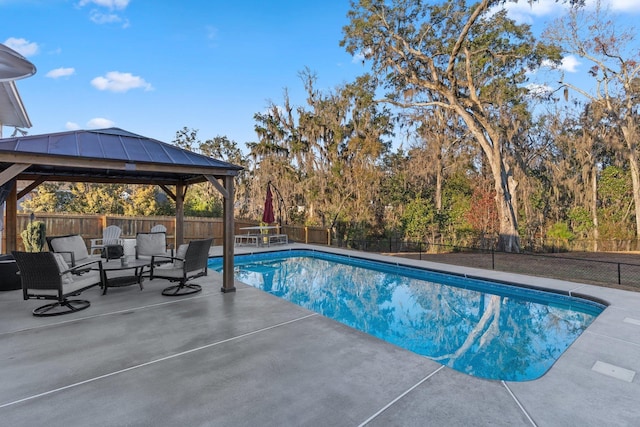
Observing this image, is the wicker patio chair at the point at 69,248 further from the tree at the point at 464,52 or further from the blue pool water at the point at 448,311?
the tree at the point at 464,52

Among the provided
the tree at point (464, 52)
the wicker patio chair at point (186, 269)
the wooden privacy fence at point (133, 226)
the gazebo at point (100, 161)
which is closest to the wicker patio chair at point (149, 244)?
the gazebo at point (100, 161)

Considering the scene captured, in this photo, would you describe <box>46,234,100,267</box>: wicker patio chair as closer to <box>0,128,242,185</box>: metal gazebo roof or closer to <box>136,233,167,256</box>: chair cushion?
<box>136,233,167,256</box>: chair cushion

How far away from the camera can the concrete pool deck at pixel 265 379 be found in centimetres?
231

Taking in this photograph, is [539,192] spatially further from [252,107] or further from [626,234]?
[252,107]

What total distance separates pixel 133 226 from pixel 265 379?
10.8m

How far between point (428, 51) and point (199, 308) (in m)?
14.1

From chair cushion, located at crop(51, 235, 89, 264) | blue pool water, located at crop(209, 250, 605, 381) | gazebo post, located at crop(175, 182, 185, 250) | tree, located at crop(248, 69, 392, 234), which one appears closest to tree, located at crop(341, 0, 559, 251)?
tree, located at crop(248, 69, 392, 234)

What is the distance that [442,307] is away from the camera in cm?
632

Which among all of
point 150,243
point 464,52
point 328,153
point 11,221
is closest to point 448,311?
point 150,243

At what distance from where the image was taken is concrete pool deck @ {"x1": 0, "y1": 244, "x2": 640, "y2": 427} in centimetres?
231

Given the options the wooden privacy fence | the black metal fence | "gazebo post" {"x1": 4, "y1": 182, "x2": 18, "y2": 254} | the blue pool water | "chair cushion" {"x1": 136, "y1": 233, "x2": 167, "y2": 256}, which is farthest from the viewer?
the wooden privacy fence

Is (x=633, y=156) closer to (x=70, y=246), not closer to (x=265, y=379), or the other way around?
(x=265, y=379)

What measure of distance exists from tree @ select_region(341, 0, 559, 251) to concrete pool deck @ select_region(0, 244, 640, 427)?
408 inches

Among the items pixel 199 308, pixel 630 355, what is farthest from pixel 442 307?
pixel 199 308
